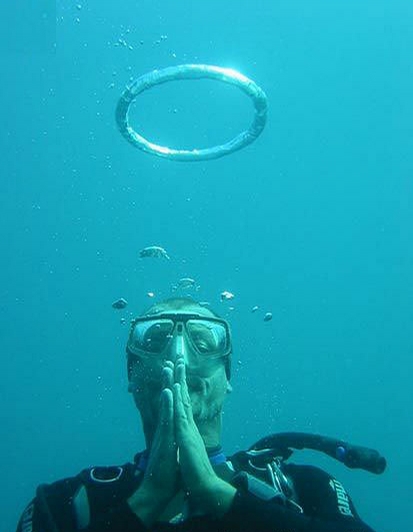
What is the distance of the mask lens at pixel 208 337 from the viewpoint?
559 centimetres

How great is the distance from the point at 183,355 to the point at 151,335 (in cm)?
66

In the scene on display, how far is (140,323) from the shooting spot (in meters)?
5.71

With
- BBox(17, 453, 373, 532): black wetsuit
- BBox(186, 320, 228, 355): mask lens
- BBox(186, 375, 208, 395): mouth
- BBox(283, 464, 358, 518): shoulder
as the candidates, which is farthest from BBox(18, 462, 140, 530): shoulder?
BBox(283, 464, 358, 518): shoulder

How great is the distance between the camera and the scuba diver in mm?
3332

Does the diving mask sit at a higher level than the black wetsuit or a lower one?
higher

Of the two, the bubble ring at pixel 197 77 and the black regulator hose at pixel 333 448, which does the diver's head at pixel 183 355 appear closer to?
the black regulator hose at pixel 333 448

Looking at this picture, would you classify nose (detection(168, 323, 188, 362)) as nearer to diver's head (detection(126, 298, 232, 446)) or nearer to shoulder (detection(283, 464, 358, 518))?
diver's head (detection(126, 298, 232, 446))

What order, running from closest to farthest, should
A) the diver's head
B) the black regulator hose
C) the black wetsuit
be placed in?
1. the black wetsuit
2. the black regulator hose
3. the diver's head

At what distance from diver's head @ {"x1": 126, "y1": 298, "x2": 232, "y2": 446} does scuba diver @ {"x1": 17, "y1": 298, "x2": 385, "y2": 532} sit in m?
0.01

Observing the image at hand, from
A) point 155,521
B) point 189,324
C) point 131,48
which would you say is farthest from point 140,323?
point 131,48

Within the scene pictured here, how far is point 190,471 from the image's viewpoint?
3.33 meters

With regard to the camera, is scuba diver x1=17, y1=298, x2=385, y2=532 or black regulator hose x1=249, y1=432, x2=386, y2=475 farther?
black regulator hose x1=249, y1=432, x2=386, y2=475

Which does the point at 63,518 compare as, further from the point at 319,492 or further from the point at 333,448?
the point at 333,448

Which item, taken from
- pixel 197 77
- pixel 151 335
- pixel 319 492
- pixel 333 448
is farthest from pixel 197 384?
pixel 197 77
